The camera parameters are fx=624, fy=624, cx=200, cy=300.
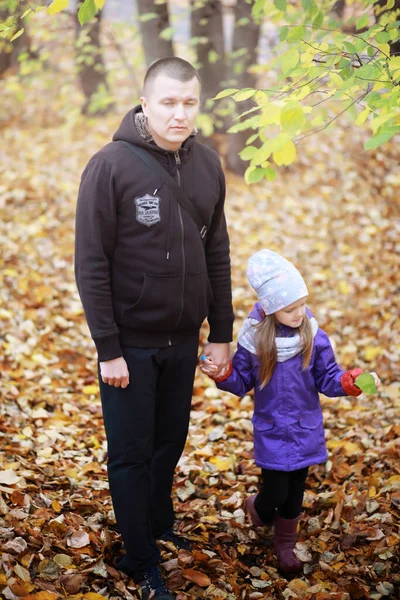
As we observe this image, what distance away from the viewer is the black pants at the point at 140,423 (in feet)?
9.45

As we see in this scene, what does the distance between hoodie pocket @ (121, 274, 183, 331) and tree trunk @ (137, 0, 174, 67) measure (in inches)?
247

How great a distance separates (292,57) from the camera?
3.07 m

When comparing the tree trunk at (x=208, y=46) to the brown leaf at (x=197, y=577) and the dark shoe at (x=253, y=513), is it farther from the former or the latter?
the brown leaf at (x=197, y=577)

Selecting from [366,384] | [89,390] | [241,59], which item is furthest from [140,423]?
[241,59]

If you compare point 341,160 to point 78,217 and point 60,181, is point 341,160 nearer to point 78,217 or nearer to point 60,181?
point 60,181

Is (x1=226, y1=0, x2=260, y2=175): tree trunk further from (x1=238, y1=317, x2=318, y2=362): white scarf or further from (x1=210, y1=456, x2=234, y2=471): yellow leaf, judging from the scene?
(x1=238, y1=317, x2=318, y2=362): white scarf

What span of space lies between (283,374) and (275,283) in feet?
1.50

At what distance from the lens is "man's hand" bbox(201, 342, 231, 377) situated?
309cm

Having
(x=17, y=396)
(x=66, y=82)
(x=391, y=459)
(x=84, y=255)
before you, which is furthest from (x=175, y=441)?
(x=66, y=82)

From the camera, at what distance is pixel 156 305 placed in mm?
2814

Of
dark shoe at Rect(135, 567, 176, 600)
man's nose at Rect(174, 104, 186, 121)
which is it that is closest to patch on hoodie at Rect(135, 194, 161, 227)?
man's nose at Rect(174, 104, 186, 121)

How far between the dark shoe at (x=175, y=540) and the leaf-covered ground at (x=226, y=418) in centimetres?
6

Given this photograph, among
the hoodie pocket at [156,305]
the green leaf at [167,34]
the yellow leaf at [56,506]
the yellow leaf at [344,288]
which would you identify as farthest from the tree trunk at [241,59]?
the yellow leaf at [56,506]

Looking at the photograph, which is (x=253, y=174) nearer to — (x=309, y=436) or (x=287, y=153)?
(x=287, y=153)
